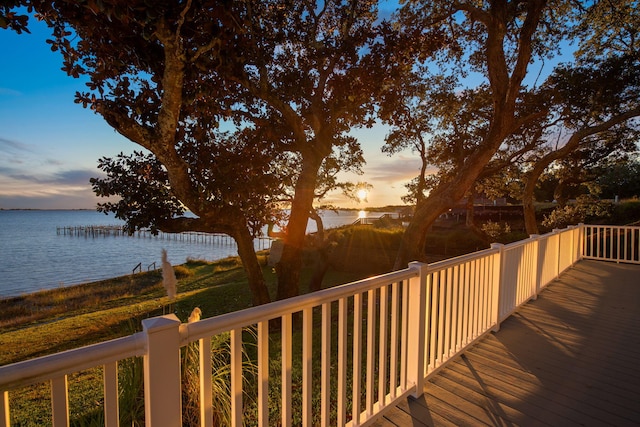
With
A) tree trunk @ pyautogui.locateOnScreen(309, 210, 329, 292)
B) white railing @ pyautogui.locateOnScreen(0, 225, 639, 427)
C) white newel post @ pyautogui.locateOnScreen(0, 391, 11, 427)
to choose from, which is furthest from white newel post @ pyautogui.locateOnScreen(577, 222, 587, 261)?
white newel post @ pyautogui.locateOnScreen(0, 391, 11, 427)

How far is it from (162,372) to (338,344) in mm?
1223

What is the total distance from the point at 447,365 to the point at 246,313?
2372 millimetres

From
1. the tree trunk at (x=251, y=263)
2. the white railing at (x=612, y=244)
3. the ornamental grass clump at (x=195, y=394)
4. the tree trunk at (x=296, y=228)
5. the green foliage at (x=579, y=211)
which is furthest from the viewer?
the green foliage at (x=579, y=211)

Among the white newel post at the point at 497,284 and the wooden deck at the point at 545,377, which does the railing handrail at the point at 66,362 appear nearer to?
the wooden deck at the point at 545,377

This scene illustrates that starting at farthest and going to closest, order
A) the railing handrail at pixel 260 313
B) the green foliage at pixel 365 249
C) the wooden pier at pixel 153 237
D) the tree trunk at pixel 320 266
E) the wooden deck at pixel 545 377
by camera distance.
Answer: the wooden pier at pixel 153 237 → the green foliage at pixel 365 249 → the tree trunk at pixel 320 266 → the wooden deck at pixel 545 377 → the railing handrail at pixel 260 313

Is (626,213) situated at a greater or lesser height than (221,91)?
lesser

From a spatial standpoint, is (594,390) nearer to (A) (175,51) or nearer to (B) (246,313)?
(B) (246,313)

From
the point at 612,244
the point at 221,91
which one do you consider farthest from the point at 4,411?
the point at 612,244

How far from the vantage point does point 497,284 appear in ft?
12.1

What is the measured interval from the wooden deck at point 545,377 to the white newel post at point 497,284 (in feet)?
0.56

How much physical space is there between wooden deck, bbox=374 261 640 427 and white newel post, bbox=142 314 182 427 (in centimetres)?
157

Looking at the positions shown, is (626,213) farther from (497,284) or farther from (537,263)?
(497,284)

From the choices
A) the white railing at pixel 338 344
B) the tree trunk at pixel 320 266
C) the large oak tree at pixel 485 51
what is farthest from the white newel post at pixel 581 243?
the tree trunk at pixel 320 266

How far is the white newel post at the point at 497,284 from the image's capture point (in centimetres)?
362
